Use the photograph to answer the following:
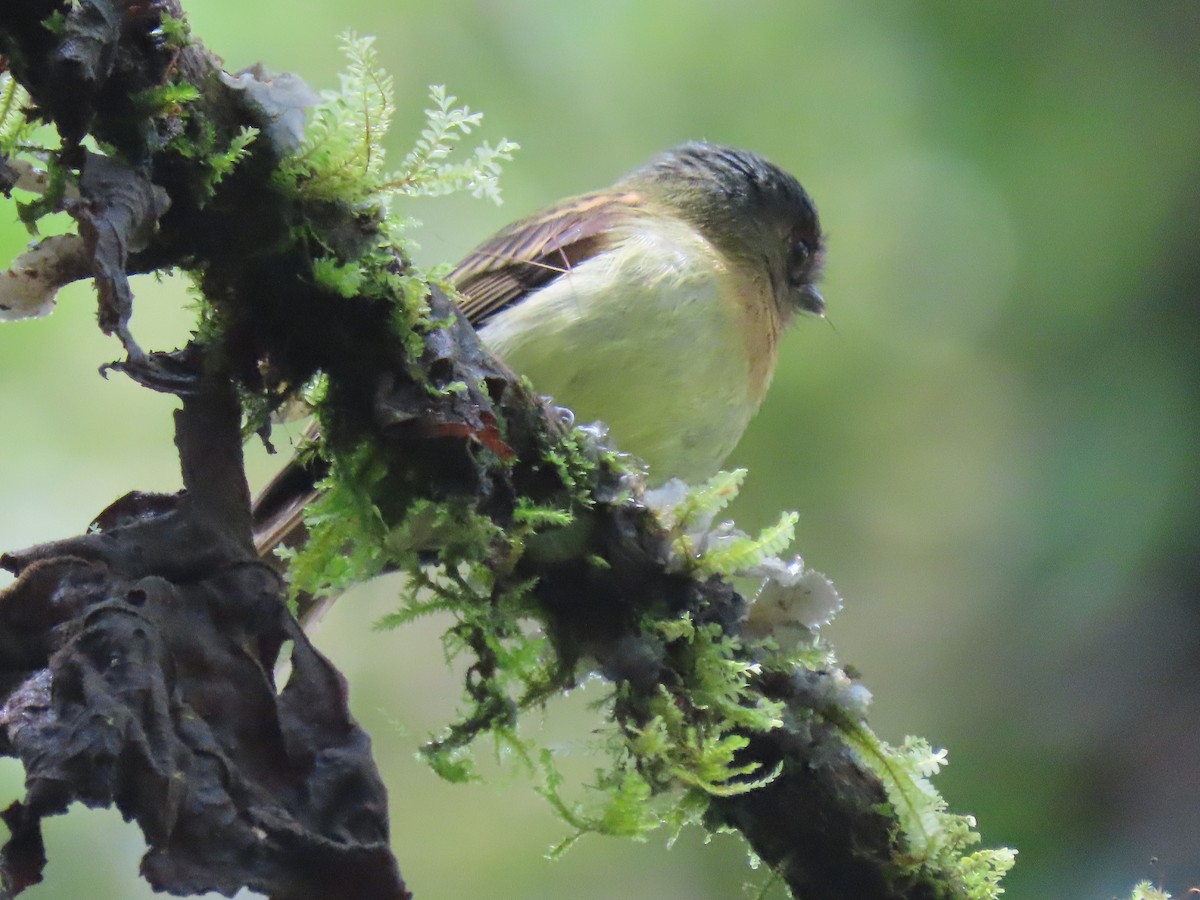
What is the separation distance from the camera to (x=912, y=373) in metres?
5.21

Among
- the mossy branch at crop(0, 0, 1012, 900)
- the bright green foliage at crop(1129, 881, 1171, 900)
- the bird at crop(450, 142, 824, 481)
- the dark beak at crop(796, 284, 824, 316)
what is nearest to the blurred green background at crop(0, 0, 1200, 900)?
the dark beak at crop(796, 284, 824, 316)

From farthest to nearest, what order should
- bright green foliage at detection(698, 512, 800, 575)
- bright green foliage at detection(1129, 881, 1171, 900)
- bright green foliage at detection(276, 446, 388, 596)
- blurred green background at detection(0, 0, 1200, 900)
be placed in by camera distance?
blurred green background at detection(0, 0, 1200, 900) → bright green foliage at detection(1129, 881, 1171, 900) → bright green foliage at detection(698, 512, 800, 575) → bright green foliage at detection(276, 446, 388, 596)

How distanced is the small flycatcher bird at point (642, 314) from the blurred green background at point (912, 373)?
43.1 inches

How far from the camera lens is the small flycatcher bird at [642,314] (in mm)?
2746

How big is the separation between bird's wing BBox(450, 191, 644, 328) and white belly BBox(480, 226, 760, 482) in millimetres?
113

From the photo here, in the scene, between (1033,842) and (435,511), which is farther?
(1033,842)

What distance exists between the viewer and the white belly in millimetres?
2738

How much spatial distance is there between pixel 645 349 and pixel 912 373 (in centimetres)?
273

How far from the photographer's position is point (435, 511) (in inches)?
64.0

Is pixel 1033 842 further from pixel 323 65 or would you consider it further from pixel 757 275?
pixel 323 65

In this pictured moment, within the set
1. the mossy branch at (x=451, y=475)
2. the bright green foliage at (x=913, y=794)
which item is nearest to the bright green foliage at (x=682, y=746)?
the mossy branch at (x=451, y=475)

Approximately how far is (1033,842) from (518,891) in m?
2.00

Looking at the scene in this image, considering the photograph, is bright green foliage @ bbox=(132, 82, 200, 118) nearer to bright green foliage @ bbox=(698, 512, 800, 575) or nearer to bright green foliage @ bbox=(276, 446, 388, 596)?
bright green foliage @ bbox=(276, 446, 388, 596)

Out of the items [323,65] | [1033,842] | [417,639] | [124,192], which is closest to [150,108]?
[124,192]
